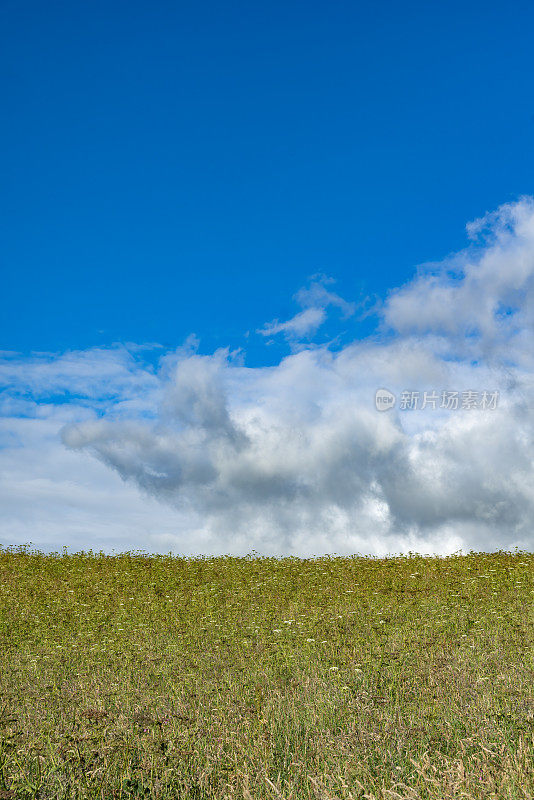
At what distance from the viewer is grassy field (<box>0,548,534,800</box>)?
431cm

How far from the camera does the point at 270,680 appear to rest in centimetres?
821

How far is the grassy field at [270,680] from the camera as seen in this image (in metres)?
4.31

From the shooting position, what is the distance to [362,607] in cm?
1388

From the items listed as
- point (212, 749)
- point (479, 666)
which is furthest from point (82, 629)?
point (212, 749)

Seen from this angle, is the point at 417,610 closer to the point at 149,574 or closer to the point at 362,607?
the point at 362,607

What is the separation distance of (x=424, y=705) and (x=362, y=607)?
7351mm

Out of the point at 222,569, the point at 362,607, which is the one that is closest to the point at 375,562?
the point at 222,569

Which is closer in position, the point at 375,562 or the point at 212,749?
the point at 212,749

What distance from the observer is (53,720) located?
6336 millimetres

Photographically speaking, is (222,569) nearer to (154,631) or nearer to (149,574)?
(149,574)

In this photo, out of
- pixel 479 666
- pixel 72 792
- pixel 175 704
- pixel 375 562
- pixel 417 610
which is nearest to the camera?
pixel 72 792

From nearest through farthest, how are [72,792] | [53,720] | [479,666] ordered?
1. [72,792]
2. [53,720]
3. [479,666]

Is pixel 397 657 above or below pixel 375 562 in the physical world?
below

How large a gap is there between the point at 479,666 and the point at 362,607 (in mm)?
5542
